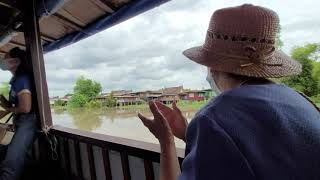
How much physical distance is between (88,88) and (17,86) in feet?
2.86

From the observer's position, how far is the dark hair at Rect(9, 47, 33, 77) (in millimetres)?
2791

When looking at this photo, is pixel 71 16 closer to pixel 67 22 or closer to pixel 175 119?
pixel 67 22

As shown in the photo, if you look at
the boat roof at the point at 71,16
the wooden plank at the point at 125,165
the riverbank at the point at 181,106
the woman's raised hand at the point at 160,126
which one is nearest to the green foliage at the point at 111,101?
the riverbank at the point at 181,106

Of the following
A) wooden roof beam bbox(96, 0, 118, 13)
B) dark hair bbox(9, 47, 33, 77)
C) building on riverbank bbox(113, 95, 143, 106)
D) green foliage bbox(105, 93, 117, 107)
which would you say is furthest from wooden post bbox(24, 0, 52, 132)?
wooden roof beam bbox(96, 0, 118, 13)

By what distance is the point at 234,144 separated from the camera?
0.59 meters

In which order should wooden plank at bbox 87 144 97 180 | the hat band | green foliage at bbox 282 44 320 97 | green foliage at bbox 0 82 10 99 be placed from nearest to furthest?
the hat band → green foliage at bbox 282 44 320 97 → wooden plank at bbox 87 144 97 180 → green foliage at bbox 0 82 10 99

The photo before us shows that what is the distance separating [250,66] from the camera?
69 centimetres

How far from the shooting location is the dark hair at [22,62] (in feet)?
9.16

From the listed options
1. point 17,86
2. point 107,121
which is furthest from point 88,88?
point 107,121

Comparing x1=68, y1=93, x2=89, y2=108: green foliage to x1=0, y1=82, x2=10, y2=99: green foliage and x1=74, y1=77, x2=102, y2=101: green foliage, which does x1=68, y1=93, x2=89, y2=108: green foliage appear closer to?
x1=74, y1=77, x2=102, y2=101: green foliage

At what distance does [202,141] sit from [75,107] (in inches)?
108

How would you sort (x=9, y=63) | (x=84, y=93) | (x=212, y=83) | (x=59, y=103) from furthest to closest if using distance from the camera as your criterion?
1. (x=59, y=103)
2. (x=84, y=93)
3. (x=9, y=63)
4. (x=212, y=83)

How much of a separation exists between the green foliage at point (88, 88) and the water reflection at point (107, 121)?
0.83 ft

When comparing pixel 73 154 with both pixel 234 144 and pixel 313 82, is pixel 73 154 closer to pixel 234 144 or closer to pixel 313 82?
pixel 313 82
